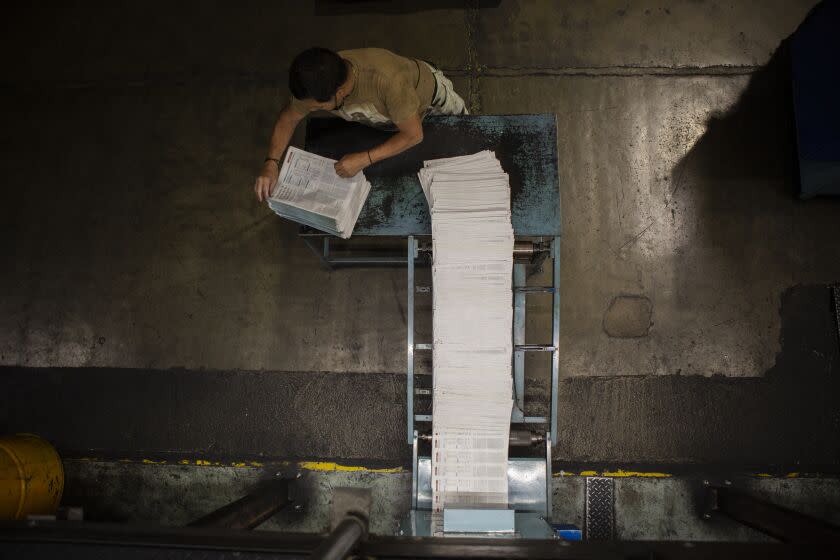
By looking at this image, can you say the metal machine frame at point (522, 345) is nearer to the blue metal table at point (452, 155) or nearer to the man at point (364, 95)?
the blue metal table at point (452, 155)

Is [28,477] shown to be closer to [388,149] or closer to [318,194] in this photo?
[318,194]

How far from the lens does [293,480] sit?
3320 mm

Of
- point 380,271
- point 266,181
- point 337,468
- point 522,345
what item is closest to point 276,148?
point 266,181

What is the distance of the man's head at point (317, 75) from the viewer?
1957 millimetres

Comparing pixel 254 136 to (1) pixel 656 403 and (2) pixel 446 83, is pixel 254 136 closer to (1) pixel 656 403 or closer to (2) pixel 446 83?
(2) pixel 446 83

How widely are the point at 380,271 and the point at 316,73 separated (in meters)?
1.75

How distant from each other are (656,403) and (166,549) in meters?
3.05

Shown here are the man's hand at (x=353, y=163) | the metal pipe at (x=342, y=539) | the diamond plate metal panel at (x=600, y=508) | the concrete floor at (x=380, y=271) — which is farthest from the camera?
the concrete floor at (x=380, y=271)

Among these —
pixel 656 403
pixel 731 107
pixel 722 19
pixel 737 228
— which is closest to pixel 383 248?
pixel 656 403

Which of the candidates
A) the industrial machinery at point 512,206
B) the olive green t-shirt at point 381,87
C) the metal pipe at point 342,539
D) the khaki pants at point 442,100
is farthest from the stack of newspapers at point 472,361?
the metal pipe at point 342,539

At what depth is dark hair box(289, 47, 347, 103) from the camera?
196 centimetres

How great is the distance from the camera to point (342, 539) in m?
1.35

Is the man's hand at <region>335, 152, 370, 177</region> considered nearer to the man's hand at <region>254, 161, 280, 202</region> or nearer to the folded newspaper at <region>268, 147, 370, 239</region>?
the folded newspaper at <region>268, 147, 370, 239</region>

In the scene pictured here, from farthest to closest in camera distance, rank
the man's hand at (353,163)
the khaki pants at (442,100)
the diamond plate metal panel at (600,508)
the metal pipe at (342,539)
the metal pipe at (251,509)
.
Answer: the diamond plate metal panel at (600,508)
the khaki pants at (442,100)
the man's hand at (353,163)
the metal pipe at (251,509)
the metal pipe at (342,539)
